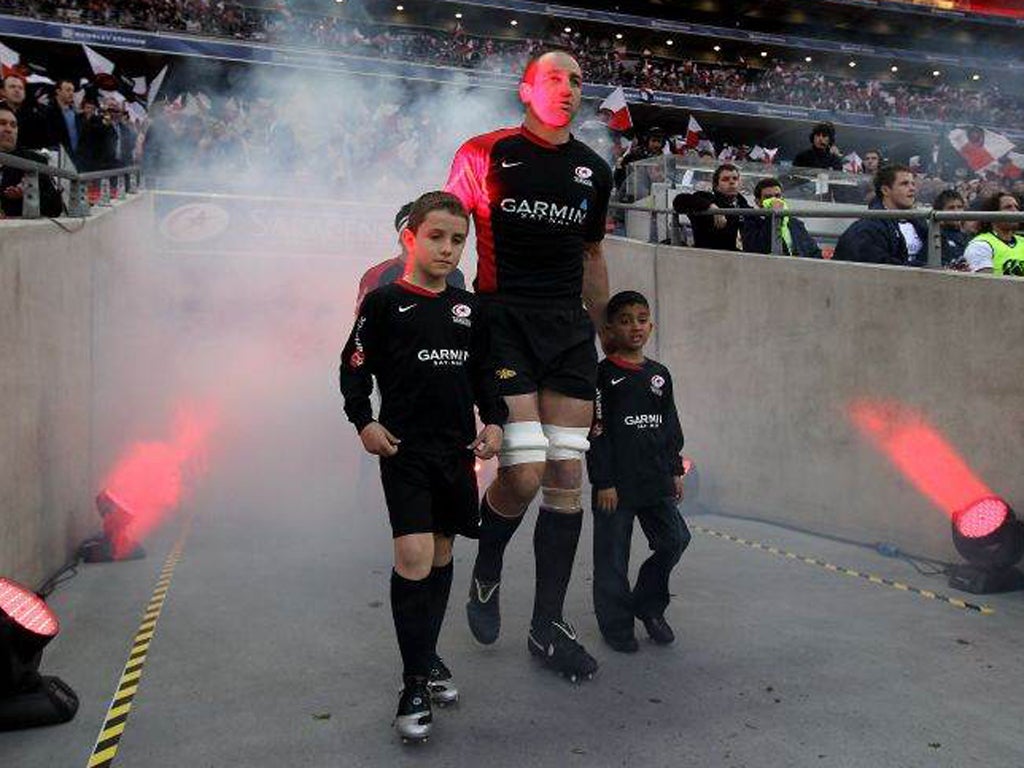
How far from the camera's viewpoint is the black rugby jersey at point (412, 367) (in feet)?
10.1

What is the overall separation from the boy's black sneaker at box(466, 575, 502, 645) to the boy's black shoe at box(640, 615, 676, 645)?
666 mm

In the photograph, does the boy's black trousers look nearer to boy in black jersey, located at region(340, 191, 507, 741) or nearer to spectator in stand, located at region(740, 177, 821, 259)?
boy in black jersey, located at region(340, 191, 507, 741)

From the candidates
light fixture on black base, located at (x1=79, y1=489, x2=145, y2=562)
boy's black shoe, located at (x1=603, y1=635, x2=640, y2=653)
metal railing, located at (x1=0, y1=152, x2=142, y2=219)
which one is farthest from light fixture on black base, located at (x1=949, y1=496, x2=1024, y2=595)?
metal railing, located at (x1=0, y1=152, x2=142, y2=219)

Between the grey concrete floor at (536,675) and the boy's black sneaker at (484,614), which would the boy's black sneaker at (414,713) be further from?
the boy's black sneaker at (484,614)

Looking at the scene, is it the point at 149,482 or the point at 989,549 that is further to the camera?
the point at 149,482

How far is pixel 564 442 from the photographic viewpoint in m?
3.55

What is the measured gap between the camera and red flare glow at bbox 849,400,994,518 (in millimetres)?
5598

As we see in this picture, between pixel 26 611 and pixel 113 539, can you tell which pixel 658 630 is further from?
pixel 113 539

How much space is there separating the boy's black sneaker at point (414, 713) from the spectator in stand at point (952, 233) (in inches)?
208

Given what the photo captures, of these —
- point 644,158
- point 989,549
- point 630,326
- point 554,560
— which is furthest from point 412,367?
point 644,158

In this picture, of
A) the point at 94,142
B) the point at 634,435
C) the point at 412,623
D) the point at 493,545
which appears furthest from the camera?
the point at 94,142

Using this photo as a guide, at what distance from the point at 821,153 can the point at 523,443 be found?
27.4 feet

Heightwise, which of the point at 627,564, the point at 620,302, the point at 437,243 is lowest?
the point at 627,564

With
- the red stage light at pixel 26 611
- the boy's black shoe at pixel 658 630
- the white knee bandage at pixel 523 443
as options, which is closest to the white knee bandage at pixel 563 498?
the white knee bandage at pixel 523 443
